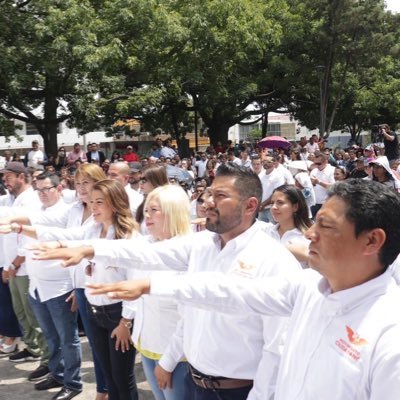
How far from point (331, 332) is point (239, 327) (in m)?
0.79

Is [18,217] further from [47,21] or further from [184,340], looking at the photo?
[47,21]

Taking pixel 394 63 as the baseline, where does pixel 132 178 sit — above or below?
below

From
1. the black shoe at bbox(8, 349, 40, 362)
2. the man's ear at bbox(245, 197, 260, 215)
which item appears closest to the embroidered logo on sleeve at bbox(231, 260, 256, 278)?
the man's ear at bbox(245, 197, 260, 215)

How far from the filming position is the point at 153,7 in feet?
62.5

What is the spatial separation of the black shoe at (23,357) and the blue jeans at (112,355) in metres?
2.09

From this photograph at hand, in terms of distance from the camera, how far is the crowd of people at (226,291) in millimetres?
1617

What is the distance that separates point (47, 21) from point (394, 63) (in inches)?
976

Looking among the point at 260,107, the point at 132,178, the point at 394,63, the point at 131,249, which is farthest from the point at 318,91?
the point at 131,249

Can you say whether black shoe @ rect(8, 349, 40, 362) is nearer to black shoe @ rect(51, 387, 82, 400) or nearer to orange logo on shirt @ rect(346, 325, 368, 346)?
black shoe @ rect(51, 387, 82, 400)

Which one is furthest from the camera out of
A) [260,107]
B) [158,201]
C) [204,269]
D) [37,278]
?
[260,107]

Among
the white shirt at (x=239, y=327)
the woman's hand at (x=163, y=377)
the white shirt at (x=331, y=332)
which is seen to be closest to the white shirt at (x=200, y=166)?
the woman's hand at (x=163, y=377)

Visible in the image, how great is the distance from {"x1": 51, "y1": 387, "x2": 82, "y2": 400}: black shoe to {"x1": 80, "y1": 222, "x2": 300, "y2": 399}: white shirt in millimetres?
2417

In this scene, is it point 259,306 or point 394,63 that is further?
point 394,63

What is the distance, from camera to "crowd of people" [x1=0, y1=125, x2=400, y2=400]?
63.7 inches
